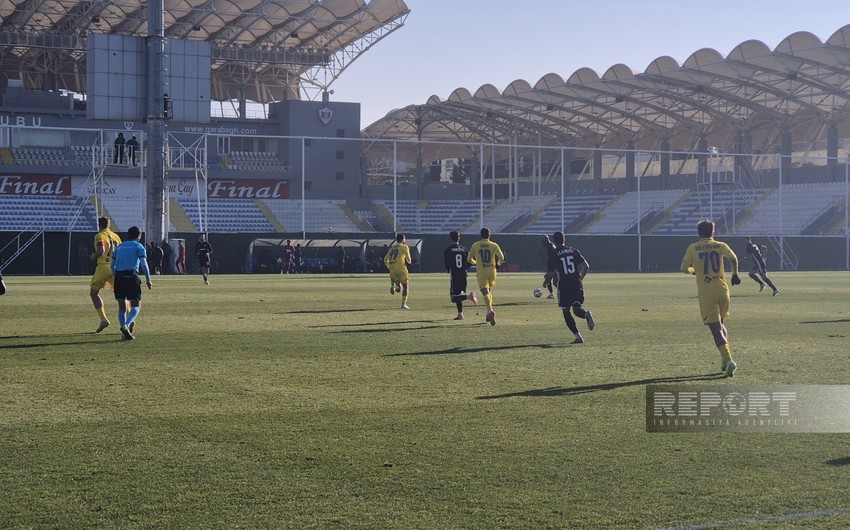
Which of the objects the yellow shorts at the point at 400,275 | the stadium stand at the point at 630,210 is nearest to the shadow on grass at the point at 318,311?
the yellow shorts at the point at 400,275

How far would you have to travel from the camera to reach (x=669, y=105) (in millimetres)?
67938

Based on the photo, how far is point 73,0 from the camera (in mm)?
65875

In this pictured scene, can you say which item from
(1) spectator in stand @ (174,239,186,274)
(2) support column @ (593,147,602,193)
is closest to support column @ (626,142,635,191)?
(2) support column @ (593,147,602,193)

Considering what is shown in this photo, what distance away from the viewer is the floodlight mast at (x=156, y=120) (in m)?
46.7

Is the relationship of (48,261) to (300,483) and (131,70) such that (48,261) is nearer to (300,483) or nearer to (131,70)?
(131,70)

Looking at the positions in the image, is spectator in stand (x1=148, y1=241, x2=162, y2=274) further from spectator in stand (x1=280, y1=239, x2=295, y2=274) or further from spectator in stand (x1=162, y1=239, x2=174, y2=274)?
spectator in stand (x1=280, y1=239, x2=295, y2=274)

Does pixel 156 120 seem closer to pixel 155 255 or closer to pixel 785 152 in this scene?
pixel 155 255

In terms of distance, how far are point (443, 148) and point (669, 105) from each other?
23.6 metres

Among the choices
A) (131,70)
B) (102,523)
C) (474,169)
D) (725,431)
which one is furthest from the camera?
(474,169)

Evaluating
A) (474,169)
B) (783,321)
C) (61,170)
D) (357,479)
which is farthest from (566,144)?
(357,479)

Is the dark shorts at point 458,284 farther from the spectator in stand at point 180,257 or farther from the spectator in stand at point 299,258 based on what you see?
the spectator in stand at point 299,258

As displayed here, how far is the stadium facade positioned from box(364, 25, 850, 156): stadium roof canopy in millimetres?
143

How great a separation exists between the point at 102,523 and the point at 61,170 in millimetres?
69242

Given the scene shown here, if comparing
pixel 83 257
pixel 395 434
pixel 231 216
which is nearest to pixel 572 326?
pixel 395 434
